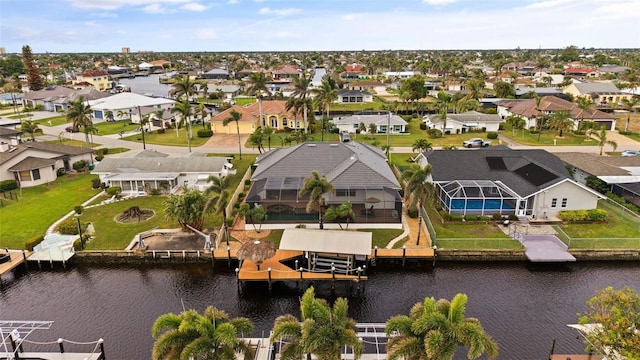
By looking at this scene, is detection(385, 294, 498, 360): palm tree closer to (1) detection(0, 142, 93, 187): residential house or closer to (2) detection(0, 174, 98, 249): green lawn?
(2) detection(0, 174, 98, 249): green lawn

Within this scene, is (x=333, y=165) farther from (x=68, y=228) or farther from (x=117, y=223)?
(x=68, y=228)

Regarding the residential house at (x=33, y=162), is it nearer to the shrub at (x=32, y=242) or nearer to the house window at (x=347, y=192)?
the shrub at (x=32, y=242)

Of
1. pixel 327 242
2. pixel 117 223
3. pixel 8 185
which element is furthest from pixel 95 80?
pixel 327 242

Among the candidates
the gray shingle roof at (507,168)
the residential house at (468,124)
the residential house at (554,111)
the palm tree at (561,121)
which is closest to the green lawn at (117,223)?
the gray shingle roof at (507,168)

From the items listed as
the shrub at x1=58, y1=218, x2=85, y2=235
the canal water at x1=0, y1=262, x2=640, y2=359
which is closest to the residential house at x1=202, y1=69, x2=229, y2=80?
the shrub at x1=58, y1=218, x2=85, y2=235

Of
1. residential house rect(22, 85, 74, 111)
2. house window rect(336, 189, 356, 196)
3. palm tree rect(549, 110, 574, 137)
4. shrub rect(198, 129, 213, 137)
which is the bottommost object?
shrub rect(198, 129, 213, 137)

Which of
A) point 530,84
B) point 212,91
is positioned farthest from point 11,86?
point 530,84
